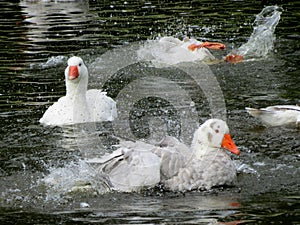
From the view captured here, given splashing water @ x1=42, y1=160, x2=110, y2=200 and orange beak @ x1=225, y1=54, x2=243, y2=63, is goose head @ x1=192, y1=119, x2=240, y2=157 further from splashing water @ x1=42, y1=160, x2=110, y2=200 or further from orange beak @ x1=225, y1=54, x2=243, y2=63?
orange beak @ x1=225, y1=54, x2=243, y2=63

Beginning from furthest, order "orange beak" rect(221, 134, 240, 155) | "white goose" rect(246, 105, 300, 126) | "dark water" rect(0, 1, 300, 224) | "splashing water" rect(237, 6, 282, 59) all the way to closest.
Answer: "splashing water" rect(237, 6, 282, 59) → "white goose" rect(246, 105, 300, 126) → "orange beak" rect(221, 134, 240, 155) → "dark water" rect(0, 1, 300, 224)

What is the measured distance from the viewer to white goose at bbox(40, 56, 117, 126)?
1011 centimetres

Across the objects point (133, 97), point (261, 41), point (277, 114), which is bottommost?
point (133, 97)

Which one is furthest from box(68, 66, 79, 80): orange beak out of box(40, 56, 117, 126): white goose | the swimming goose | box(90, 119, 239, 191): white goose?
the swimming goose

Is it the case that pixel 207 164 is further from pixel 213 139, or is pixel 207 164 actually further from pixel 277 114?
pixel 277 114

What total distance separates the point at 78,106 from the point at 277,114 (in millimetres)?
2564

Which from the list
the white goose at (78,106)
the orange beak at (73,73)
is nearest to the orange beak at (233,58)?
the white goose at (78,106)

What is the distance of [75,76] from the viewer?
10.4 meters

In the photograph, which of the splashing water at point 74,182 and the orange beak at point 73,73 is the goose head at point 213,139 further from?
the orange beak at point 73,73

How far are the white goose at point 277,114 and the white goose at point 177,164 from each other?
1.82 m

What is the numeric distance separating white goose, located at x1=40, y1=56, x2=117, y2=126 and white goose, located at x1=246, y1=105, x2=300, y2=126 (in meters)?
1.88

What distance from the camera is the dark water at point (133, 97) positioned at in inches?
273

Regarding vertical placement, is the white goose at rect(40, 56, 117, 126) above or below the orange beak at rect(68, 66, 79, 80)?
below

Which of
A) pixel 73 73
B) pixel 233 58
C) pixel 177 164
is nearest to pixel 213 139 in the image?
pixel 177 164
